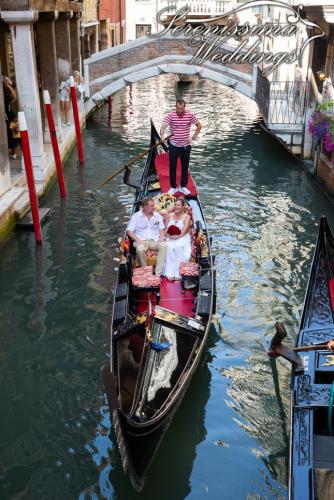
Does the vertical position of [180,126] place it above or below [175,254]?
above

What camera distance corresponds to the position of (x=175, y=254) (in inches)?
130

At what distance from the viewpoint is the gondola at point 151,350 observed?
1977mm

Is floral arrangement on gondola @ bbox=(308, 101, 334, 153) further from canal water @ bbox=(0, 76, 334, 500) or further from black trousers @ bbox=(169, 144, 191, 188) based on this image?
black trousers @ bbox=(169, 144, 191, 188)

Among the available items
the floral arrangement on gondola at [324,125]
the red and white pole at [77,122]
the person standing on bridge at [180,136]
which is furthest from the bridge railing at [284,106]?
the person standing on bridge at [180,136]

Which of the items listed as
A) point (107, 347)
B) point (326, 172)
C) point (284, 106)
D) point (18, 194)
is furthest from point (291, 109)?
point (107, 347)

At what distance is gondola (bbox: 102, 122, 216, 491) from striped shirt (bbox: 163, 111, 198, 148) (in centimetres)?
132

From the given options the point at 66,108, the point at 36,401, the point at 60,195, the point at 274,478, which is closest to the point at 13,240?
the point at 60,195

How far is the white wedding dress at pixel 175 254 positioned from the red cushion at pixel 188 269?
0.05m

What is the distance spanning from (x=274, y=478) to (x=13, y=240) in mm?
2842

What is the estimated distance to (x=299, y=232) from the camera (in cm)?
482

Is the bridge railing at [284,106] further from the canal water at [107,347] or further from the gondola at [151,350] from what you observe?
the gondola at [151,350]

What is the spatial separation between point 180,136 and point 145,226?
54.6 inches

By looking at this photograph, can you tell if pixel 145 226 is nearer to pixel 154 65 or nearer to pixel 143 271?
pixel 143 271

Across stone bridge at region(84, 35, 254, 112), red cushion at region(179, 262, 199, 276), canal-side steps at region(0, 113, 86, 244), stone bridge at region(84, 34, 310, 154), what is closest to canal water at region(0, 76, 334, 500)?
canal-side steps at region(0, 113, 86, 244)
